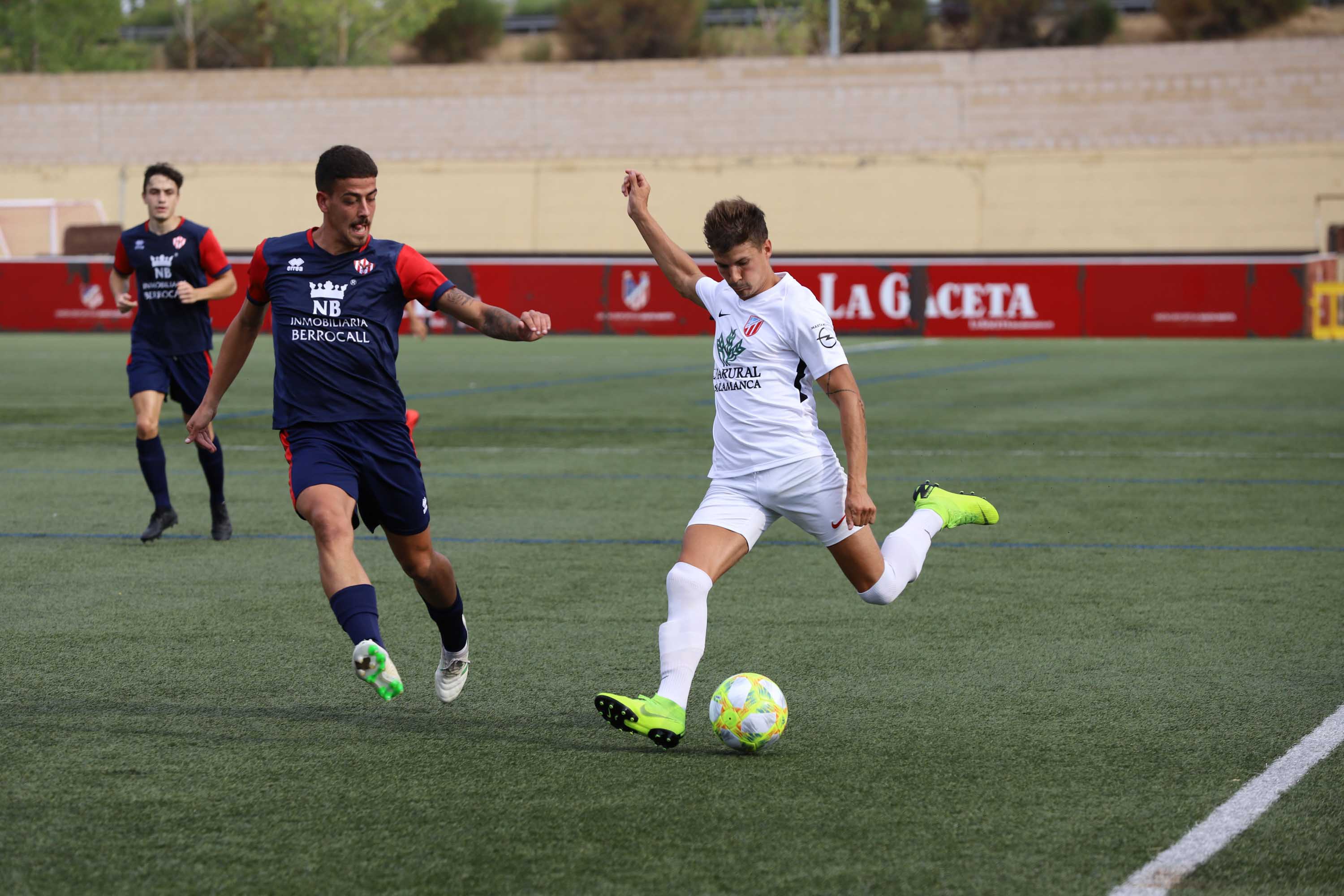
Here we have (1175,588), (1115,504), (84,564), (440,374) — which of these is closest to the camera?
(1175,588)

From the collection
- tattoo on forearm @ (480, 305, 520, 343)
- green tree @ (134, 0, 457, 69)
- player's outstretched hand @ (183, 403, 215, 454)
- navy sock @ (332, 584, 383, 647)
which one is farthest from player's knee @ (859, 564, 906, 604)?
green tree @ (134, 0, 457, 69)

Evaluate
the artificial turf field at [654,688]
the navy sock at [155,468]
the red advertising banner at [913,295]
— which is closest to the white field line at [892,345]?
the red advertising banner at [913,295]

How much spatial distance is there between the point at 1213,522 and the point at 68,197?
4970 centimetres

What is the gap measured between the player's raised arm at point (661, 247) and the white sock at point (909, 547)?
1164 millimetres

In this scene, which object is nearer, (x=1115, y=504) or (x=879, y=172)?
(x=1115, y=504)

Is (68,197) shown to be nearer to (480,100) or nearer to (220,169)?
(220,169)

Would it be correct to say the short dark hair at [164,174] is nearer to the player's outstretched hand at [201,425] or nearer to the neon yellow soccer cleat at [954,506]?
the player's outstretched hand at [201,425]

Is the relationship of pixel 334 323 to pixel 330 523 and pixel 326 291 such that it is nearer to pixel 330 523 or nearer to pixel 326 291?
→ pixel 326 291

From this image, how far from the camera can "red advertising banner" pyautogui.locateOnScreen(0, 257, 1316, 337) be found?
102ft

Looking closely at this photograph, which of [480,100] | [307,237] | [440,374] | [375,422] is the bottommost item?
[440,374]

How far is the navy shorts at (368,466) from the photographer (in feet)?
18.1

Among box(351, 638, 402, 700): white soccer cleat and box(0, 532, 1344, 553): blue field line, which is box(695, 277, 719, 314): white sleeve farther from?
box(0, 532, 1344, 553): blue field line

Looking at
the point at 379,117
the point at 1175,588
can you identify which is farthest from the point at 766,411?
the point at 379,117

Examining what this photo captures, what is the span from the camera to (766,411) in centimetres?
570
